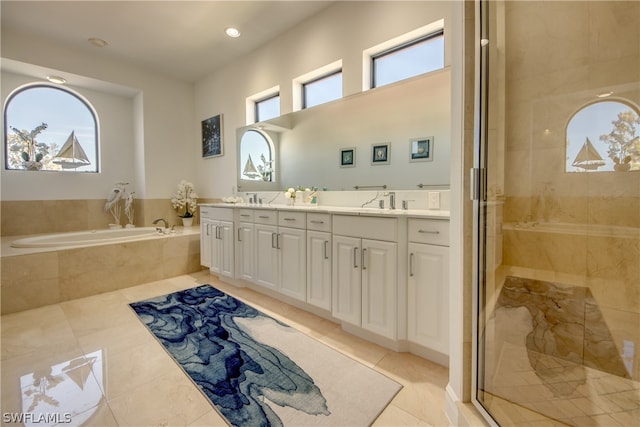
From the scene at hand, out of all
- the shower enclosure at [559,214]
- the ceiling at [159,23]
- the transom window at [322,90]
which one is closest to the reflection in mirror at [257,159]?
the transom window at [322,90]

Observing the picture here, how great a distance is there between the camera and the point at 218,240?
3.20m

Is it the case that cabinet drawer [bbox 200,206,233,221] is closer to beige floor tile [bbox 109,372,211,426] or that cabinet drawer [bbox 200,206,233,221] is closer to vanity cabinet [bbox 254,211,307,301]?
vanity cabinet [bbox 254,211,307,301]

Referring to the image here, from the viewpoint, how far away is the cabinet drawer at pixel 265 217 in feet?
8.41

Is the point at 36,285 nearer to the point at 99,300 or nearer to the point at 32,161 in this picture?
the point at 99,300

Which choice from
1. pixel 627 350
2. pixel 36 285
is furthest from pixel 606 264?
pixel 36 285

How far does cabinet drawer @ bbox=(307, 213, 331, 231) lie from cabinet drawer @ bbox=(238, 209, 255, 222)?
826mm

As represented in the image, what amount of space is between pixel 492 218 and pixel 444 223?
0.26m

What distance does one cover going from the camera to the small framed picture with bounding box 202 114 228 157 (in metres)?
4.02

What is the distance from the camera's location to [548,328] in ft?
4.95

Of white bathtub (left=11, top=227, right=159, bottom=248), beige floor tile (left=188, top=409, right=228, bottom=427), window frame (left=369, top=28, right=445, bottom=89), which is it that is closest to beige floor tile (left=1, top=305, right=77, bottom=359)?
white bathtub (left=11, top=227, right=159, bottom=248)

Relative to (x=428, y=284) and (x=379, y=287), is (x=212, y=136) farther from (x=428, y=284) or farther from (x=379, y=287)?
(x=428, y=284)

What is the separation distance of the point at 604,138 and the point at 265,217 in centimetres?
240

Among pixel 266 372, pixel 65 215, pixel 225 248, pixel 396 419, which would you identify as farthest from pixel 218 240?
pixel 396 419

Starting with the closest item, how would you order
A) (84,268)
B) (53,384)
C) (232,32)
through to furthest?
1. (53,384)
2. (84,268)
3. (232,32)
